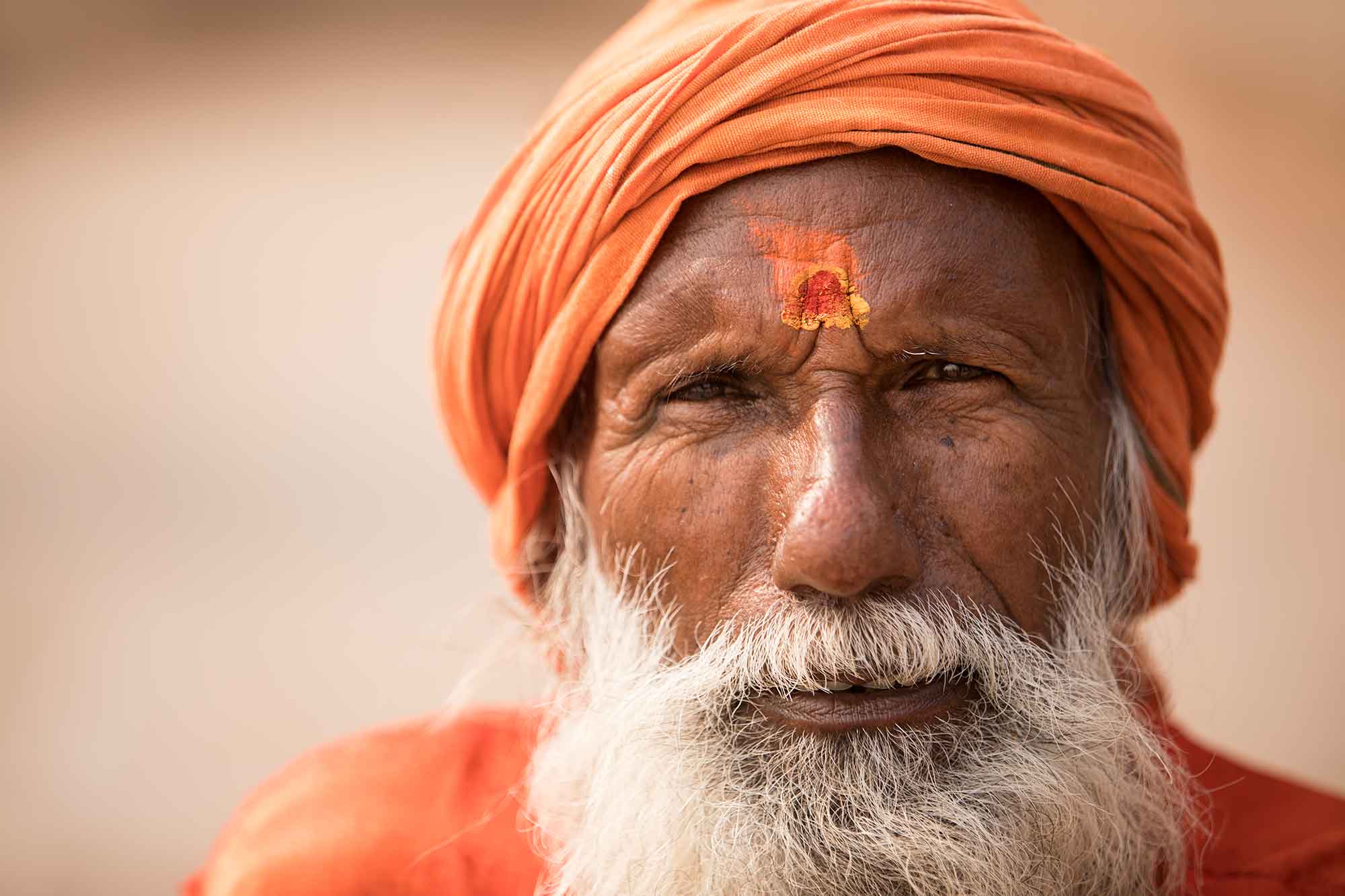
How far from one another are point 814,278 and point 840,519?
37 cm

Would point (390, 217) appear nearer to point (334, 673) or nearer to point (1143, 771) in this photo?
point (334, 673)

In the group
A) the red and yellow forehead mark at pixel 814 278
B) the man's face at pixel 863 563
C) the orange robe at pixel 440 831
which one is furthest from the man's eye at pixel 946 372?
the orange robe at pixel 440 831

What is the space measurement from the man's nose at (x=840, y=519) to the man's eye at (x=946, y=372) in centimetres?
14

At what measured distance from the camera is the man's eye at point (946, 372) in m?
1.70

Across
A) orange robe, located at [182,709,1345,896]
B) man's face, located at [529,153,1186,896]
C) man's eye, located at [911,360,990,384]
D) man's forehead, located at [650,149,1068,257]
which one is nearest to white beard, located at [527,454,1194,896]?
man's face, located at [529,153,1186,896]

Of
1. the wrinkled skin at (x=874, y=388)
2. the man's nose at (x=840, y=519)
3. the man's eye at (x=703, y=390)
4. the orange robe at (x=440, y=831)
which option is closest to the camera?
the man's nose at (x=840, y=519)

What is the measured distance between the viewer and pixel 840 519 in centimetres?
150

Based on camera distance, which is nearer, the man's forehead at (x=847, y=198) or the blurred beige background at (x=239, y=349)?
the man's forehead at (x=847, y=198)

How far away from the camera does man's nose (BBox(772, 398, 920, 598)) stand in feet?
4.89

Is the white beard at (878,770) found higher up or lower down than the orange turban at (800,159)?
lower down

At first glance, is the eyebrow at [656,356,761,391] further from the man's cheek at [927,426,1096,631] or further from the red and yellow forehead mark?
the man's cheek at [927,426,1096,631]

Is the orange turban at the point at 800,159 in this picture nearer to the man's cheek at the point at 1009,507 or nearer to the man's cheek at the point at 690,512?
the man's cheek at the point at 690,512

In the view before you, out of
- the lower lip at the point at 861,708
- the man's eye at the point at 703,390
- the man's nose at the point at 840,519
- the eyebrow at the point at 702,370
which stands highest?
the eyebrow at the point at 702,370

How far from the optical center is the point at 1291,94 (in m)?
3.75
